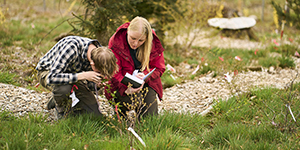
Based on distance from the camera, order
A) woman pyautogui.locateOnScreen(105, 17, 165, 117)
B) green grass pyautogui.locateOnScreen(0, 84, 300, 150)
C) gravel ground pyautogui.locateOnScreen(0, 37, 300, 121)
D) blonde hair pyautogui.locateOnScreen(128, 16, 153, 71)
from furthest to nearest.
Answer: gravel ground pyautogui.locateOnScreen(0, 37, 300, 121)
woman pyautogui.locateOnScreen(105, 17, 165, 117)
blonde hair pyautogui.locateOnScreen(128, 16, 153, 71)
green grass pyautogui.locateOnScreen(0, 84, 300, 150)

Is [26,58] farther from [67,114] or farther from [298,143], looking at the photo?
[298,143]

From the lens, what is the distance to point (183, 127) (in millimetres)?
Answer: 2582

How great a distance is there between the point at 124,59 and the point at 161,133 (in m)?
1.21

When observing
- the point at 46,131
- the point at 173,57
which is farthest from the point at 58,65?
the point at 173,57

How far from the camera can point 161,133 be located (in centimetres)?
213

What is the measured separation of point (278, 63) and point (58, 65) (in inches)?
190

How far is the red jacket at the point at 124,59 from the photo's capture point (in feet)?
9.52

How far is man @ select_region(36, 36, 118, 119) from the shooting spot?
2.41 meters

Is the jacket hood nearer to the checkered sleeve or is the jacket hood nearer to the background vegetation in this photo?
the checkered sleeve

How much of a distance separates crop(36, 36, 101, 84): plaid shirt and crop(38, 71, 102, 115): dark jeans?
0.56 feet

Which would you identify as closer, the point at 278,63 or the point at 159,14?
the point at 278,63

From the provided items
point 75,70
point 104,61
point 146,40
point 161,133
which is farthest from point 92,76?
point 161,133

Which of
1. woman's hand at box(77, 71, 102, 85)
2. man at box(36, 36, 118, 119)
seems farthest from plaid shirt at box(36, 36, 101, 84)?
woman's hand at box(77, 71, 102, 85)

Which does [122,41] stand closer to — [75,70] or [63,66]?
[75,70]
